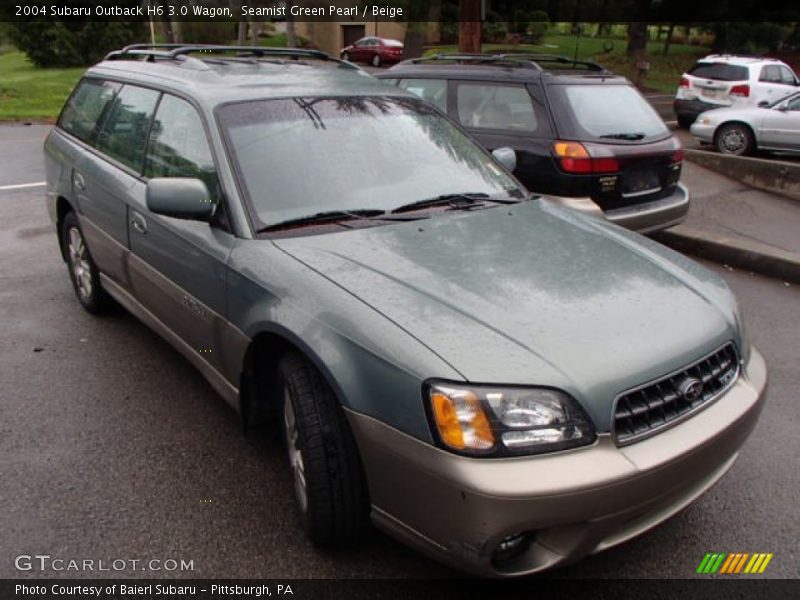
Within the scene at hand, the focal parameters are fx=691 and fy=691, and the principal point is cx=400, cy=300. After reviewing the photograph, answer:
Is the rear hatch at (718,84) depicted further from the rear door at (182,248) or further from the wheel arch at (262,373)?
the wheel arch at (262,373)

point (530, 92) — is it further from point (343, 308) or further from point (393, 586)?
point (393, 586)

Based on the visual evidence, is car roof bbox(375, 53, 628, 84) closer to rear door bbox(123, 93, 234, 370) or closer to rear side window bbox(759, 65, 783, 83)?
rear door bbox(123, 93, 234, 370)

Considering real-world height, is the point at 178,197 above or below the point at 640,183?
above

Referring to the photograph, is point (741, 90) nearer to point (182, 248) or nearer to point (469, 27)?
point (469, 27)

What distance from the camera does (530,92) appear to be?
5863 mm

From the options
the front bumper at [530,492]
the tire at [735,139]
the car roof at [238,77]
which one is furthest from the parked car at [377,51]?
the front bumper at [530,492]

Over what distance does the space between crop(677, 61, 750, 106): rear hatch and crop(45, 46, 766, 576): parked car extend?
13.6 m

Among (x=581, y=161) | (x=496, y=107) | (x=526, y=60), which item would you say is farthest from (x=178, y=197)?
(x=526, y=60)

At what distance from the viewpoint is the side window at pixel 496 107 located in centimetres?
588

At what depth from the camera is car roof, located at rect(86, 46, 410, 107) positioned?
3354 millimetres

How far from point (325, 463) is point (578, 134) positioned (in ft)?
13.4

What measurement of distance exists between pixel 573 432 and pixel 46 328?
3.87 metres

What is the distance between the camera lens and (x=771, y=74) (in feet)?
51.0

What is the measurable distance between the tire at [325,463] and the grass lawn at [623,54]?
2809cm
